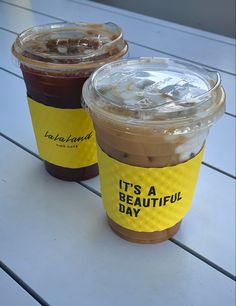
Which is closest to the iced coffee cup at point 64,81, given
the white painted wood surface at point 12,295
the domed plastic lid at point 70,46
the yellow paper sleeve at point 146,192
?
the domed plastic lid at point 70,46

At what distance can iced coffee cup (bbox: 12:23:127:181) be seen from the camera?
64 cm

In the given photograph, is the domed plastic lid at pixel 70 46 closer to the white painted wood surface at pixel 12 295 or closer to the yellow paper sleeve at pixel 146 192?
the yellow paper sleeve at pixel 146 192

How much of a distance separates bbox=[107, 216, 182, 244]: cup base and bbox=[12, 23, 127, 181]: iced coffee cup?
144 millimetres

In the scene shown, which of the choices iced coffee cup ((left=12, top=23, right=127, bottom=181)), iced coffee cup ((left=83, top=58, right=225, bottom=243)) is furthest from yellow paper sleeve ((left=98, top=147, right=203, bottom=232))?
iced coffee cup ((left=12, top=23, right=127, bottom=181))

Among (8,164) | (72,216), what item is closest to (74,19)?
(8,164)

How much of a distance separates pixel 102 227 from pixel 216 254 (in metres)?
0.18

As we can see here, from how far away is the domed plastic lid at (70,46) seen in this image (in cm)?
64

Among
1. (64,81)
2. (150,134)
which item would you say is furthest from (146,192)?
(64,81)

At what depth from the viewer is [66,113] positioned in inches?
26.5

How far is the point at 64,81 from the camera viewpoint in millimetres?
646

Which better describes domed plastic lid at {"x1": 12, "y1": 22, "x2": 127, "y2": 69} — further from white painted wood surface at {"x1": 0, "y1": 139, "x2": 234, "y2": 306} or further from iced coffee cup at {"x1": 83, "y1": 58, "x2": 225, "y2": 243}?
white painted wood surface at {"x1": 0, "y1": 139, "x2": 234, "y2": 306}

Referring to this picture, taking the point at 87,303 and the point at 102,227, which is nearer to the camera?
the point at 87,303

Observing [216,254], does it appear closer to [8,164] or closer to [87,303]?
[87,303]

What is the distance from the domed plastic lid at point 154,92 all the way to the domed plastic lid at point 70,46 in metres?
0.04
